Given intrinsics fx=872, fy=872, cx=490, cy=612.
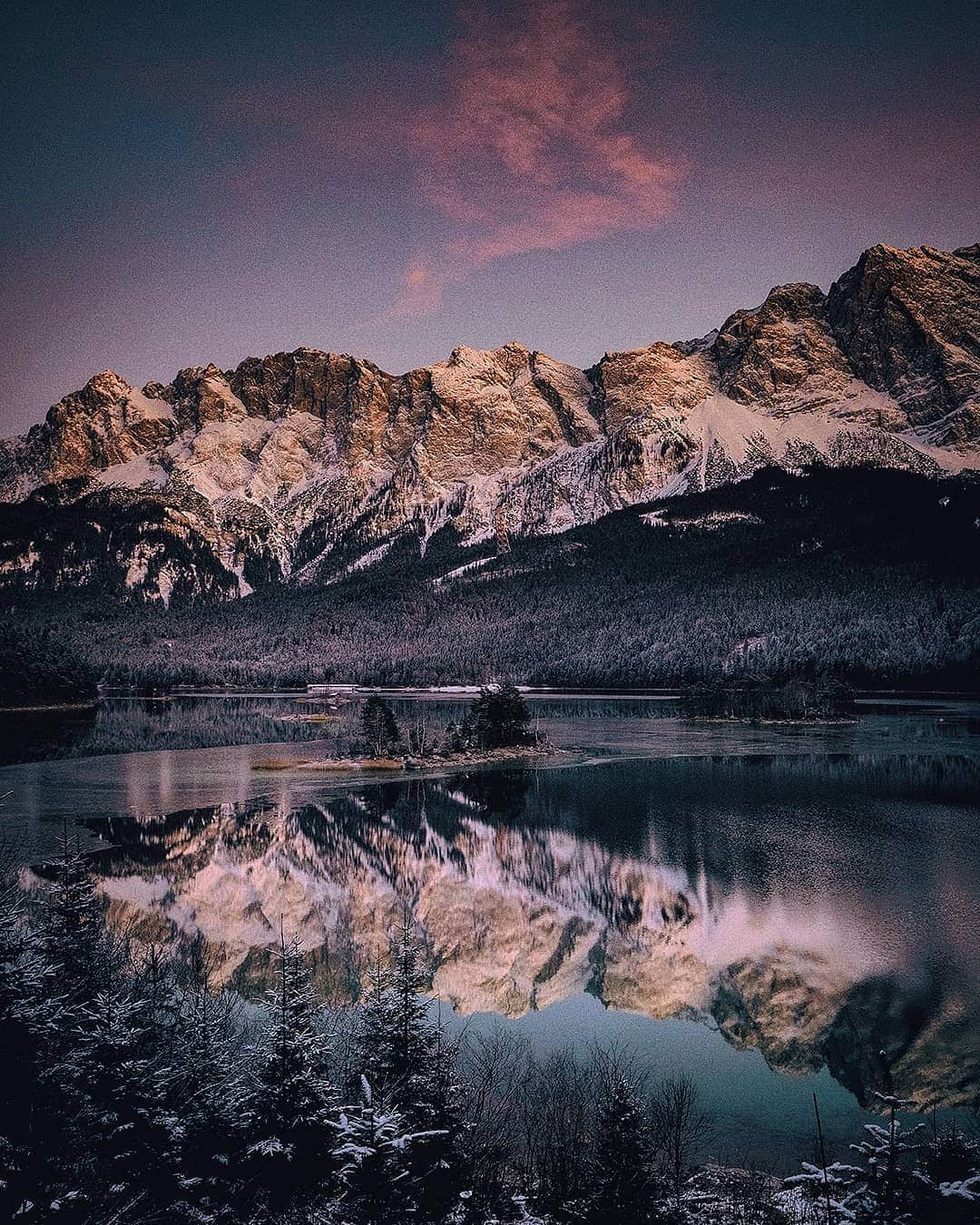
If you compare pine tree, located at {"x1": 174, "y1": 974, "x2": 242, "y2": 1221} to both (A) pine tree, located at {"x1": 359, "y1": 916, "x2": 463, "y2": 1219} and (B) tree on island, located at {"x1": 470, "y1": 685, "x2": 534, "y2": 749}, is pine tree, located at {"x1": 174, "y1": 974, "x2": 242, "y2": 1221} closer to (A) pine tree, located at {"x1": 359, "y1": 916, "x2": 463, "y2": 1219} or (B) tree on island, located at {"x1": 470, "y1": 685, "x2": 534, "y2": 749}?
(A) pine tree, located at {"x1": 359, "y1": 916, "x2": 463, "y2": 1219}

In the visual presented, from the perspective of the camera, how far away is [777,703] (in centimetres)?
13212

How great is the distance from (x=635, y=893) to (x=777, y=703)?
101919 millimetres

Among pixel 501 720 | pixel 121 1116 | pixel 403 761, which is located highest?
pixel 501 720

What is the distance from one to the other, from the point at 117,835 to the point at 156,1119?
3564 cm

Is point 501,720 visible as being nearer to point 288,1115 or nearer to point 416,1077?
Answer: point 416,1077

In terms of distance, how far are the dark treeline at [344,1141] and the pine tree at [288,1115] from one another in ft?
0.10

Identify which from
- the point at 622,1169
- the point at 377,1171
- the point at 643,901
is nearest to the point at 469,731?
the point at 643,901

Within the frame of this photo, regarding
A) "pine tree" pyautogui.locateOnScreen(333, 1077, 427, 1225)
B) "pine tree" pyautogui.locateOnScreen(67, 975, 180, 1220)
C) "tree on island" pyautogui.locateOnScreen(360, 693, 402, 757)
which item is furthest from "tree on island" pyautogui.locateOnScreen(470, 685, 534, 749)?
"pine tree" pyautogui.locateOnScreen(333, 1077, 427, 1225)

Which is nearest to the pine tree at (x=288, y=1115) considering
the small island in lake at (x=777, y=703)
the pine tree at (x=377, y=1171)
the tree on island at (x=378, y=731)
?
the pine tree at (x=377, y=1171)

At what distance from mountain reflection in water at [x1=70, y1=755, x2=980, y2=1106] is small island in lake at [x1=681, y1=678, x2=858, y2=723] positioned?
61.4 m

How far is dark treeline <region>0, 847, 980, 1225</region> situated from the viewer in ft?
44.1

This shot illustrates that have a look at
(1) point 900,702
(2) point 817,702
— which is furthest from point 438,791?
(1) point 900,702

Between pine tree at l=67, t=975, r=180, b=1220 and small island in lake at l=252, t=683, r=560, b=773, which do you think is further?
small island in lake at l=252, t=683, r=560, b=773

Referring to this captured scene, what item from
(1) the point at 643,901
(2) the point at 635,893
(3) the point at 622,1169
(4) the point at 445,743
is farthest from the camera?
(4) the point at 445,743
